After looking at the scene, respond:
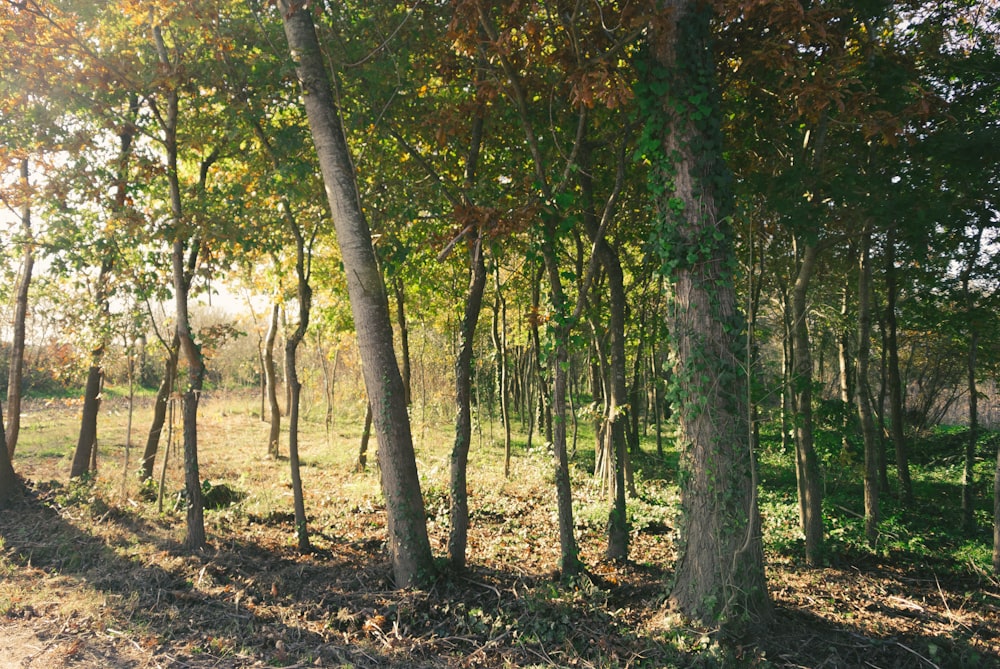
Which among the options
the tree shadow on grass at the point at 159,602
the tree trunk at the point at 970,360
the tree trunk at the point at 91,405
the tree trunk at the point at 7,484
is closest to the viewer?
the tree shadow on grass at the point at 159,602

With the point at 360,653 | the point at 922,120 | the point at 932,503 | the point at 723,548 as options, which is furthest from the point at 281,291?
the point at 932,503

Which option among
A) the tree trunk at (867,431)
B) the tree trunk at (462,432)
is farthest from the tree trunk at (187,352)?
the tree trunk at (867,431)

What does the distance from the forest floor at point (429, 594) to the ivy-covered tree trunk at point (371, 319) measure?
0.60 metres

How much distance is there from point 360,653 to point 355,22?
21.8 feet

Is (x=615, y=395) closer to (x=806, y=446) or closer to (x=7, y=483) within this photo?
(x=806, y=446)

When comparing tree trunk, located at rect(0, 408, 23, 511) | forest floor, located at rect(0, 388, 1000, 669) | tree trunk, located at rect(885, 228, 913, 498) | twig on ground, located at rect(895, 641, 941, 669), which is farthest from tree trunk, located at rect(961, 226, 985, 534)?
tree trunk, located at rect(0, 408, 23, 511)

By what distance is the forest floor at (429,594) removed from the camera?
4.46 metres

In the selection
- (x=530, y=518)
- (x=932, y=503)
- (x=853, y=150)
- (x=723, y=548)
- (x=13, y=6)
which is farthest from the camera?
(x=932, y=503)

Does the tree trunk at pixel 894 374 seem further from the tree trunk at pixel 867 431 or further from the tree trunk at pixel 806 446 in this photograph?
the tree trunk at pixel 806 446

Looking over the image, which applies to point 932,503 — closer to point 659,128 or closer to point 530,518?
point 530,518

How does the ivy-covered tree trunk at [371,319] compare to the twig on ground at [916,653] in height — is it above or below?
above

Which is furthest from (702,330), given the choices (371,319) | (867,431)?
(867,431)

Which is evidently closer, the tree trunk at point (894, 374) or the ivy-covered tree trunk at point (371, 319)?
the ivy-covered tree trunk at point (371, 319)

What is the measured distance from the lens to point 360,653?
4488mm
